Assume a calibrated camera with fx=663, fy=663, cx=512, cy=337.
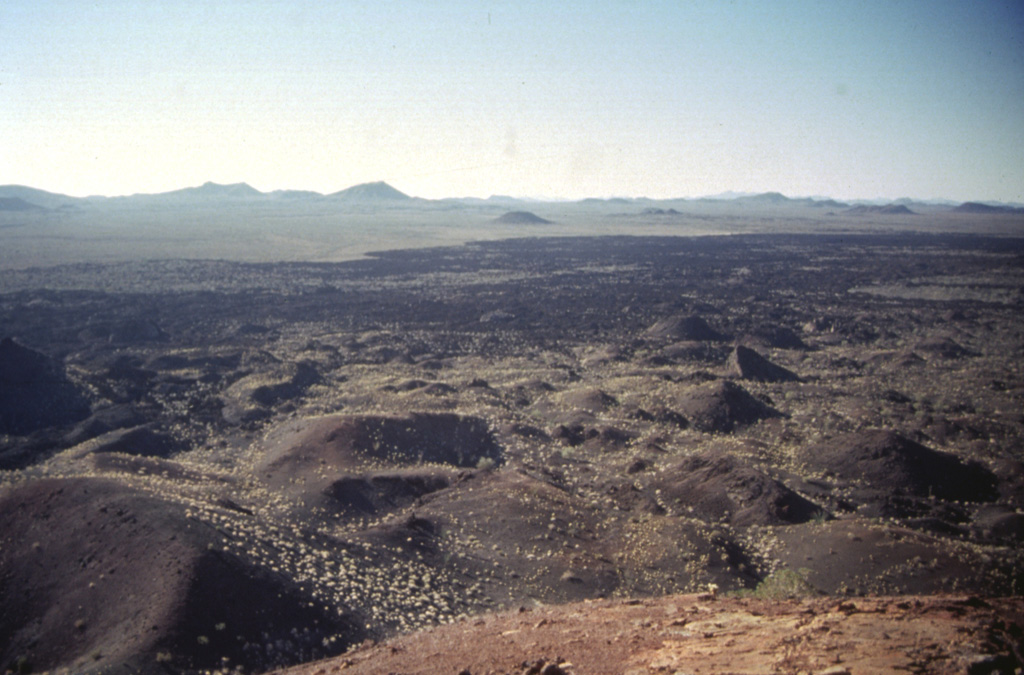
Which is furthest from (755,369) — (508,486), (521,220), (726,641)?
(521,220)

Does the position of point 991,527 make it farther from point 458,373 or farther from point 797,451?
point 458,373

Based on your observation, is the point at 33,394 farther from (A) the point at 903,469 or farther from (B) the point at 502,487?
(A) the point at 903,469

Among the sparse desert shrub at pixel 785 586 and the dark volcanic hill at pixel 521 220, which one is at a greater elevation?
the dark volcanic hill at pixel 521 220

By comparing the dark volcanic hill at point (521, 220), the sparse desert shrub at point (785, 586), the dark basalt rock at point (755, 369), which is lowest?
the sparse desert shrub at point (785, 586)

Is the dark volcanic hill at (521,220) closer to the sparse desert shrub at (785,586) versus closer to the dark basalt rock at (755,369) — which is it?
the dark basalt rock at (755,369)

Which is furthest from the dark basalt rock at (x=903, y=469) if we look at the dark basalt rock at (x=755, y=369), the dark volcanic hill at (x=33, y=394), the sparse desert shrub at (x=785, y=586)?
the dark volcanic hill at (x=33, y=394)

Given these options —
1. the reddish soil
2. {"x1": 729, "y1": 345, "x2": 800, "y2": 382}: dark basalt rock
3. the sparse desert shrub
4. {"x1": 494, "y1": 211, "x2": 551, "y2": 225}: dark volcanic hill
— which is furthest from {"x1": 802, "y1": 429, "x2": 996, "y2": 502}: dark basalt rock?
{"x1": 494, "y1": 211, "x2": 551, "y2": 225}: dark volcanic hill

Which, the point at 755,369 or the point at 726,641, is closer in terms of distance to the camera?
the point at 726,641

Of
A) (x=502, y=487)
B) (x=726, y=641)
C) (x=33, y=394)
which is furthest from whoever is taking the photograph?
(x=33, y=394)

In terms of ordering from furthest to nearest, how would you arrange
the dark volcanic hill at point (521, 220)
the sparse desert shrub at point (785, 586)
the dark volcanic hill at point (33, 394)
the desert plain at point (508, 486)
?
the dark volcanic hill at point (521, 220) → the dark volcanic hill at point (33, 394) → the sparse desert shrub at point (785, 586) → the desert plain at point (508, 486)
